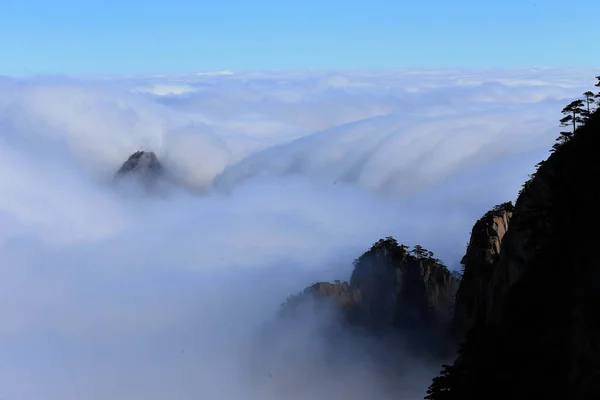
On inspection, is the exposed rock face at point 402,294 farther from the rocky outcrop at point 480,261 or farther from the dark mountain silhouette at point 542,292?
the dark mountain silhouette at point 542,292

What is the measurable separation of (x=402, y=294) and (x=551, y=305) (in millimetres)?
80005

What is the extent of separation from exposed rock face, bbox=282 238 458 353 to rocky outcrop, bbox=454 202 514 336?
31896mm

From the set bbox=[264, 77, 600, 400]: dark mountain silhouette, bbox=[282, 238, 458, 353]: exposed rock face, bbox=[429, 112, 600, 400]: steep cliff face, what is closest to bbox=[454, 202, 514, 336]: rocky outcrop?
bbox=[264, 77, 600, 400]: dark mountain silhouette

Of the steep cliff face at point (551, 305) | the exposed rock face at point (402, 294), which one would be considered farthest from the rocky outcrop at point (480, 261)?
the exposed rock face at point (402, 294)

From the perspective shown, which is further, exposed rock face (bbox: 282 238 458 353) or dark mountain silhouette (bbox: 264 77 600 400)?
exposed rock face (bbox: 282 238 458 353)

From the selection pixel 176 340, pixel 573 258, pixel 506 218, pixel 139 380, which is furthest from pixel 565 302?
pixel 176 340

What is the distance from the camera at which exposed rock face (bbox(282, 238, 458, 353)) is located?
384 feet

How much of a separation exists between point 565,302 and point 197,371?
429 ft

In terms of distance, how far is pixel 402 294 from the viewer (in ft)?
395

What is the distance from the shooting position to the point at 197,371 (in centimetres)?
15425

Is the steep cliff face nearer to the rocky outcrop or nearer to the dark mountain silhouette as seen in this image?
the dark mountain silhouette

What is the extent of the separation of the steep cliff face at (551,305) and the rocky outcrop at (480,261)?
1958cm

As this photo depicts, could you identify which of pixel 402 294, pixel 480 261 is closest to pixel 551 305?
pixel 480 261

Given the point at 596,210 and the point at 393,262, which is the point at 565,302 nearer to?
the point at 596,210
